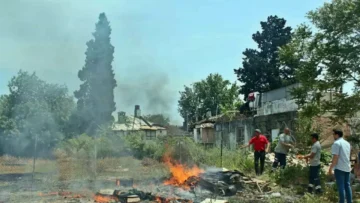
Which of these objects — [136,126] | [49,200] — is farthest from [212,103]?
[49,200]

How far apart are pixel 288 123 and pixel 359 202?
49.1ft

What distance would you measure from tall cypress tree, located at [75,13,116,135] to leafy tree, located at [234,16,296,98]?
14.3 m

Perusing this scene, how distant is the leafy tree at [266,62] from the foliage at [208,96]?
1738 cm

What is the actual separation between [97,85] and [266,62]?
1736 cm

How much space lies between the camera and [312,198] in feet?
30.6

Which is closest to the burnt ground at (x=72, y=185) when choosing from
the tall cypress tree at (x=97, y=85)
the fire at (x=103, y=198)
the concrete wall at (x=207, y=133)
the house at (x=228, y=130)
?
the fire at (x=103, y=198)

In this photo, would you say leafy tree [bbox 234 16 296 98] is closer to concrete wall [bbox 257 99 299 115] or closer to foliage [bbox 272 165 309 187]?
concrete wall [bbox 257 99 299 115]

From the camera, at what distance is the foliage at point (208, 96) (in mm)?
58781

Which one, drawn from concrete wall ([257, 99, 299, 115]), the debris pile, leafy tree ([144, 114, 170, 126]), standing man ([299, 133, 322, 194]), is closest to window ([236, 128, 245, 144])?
concrete wall ([257, 99, 299, 115])

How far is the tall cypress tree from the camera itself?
3312 cm

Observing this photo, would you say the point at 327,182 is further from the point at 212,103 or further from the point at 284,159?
the point at 212,103

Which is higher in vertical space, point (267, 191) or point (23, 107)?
point (23, 107)

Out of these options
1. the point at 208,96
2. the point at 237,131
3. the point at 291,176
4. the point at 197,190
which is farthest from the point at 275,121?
the point at 208,96

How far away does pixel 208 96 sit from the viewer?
60031mm
